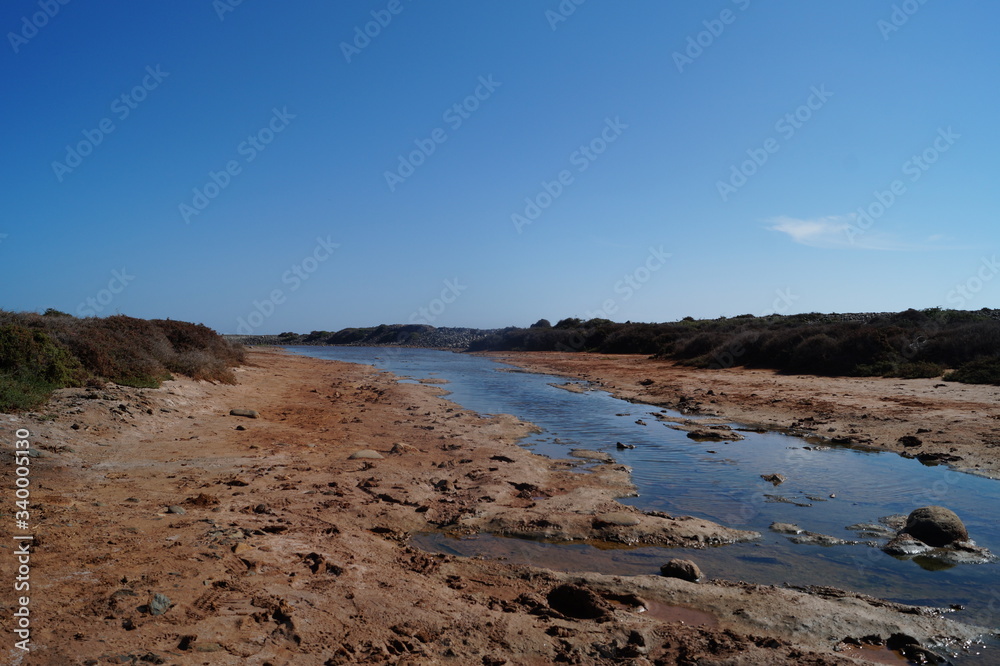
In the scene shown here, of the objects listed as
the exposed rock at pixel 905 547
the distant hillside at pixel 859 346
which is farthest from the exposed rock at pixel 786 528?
the distant hillside at pixel 859 346

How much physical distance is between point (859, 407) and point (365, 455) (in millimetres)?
13329

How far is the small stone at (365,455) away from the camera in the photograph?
1009cm

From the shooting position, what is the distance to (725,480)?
9812mm

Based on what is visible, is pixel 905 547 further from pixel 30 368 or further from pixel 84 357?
pixel 84 357

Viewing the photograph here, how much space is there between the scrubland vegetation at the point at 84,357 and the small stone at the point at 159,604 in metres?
6.79

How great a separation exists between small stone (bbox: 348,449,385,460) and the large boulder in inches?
318

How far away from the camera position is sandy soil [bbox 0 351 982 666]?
13.4 feet

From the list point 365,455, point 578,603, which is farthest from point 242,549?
point 365,455

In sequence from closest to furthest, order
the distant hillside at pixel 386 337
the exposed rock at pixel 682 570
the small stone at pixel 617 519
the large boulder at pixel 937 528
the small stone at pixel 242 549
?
the small stone at pixel 242 549 < the exposed rock at pixel 682 570 < the large boulder at pixel 937 528 < the small stone at pixel 617 519 < the distant hillside at pixel 386 337

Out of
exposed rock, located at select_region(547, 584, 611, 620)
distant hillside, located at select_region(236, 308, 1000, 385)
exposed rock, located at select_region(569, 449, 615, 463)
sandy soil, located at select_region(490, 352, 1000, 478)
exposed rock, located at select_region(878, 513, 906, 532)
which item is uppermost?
distant hillside, located at select_region(236, 308, 1000, 385)

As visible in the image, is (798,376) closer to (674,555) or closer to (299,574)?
(674,555)

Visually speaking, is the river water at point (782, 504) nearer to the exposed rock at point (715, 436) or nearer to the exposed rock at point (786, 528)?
the exposed rock at point (786, 528)

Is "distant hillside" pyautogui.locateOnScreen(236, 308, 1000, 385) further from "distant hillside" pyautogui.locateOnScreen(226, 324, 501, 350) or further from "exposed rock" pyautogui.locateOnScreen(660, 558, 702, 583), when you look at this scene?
"distant hillside" pyautogui.locateOnScreen(226, 324, 501, 350)

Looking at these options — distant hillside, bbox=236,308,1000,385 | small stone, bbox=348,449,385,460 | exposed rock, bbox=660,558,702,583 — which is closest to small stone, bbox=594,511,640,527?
exposed rock, bbox=660,558,702,583
